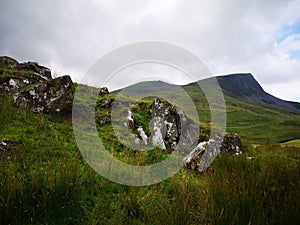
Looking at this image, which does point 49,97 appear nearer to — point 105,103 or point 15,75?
point 105,103

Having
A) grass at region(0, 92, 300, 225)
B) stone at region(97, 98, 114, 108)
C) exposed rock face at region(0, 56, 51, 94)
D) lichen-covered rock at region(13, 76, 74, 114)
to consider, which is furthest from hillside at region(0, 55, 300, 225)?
exposed rock face at region(0, 56, 51, 94)

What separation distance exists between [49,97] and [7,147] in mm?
4985

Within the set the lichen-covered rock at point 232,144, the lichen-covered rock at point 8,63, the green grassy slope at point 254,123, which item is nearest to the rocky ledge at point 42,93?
the lichen-covered rock at point 8,63

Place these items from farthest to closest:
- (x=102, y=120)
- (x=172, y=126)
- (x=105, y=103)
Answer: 1. (x=105, y=103)
2. (x=172, y=126)
3. (x=102, y=120)

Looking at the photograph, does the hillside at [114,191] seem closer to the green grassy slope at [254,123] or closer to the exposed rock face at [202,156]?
the exposed rock face at [202,156]

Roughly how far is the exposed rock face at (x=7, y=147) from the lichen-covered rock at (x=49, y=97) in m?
4.05

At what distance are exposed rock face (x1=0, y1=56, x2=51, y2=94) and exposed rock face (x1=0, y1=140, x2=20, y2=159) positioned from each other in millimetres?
6742

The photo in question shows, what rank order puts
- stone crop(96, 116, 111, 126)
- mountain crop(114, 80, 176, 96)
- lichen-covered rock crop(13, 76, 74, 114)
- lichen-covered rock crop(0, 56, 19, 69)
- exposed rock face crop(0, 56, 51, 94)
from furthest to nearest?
lichen-covered rock crop(0, 56, 19, 69) < mountain crop(114, 80, 176, 96) < exposed rock face crop(0, 56, 51, 94) < stone crop(96, 116, 111, 126) < lichen-covered rock crop(13, 76, 74, 114)

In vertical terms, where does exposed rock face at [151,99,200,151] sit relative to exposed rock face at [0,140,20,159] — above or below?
above

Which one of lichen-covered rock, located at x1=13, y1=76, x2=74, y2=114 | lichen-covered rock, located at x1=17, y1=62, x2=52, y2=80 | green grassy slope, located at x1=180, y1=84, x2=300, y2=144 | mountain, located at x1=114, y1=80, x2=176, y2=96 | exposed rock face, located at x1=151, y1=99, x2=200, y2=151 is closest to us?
lichen-covered rock, located at x1=13, y1=76, x2=74, y2=114

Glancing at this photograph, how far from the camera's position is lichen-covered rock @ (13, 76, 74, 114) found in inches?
431

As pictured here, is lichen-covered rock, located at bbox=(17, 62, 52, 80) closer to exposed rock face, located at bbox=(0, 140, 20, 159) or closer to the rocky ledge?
the rocky ledge

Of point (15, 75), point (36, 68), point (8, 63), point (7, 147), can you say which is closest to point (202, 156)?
point (7, 147)

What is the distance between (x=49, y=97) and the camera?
11.4 m
